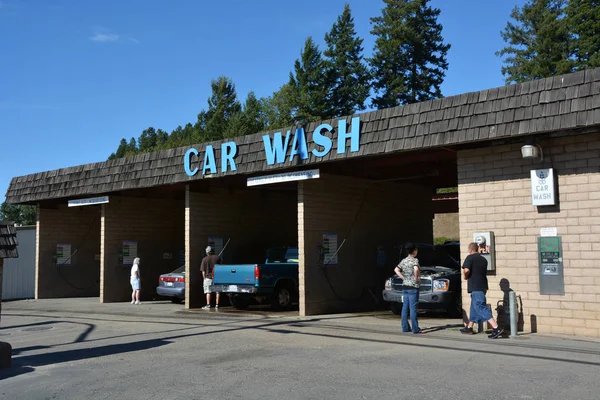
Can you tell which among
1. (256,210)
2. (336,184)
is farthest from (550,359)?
(256,210)

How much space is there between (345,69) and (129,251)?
37228 millimetres

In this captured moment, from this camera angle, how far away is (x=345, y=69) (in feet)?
185

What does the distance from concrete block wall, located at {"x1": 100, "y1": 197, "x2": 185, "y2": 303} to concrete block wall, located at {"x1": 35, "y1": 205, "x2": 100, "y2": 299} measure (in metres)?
3.76

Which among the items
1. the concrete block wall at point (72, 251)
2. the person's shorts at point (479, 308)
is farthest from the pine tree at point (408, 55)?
the person's shorts at point (479, 308)

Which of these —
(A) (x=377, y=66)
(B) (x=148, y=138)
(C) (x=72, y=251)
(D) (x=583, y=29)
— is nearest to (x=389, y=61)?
(A) (x=377, y=66)

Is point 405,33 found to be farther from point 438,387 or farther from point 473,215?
point 438,387

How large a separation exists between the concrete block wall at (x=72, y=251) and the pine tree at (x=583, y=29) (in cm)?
3603

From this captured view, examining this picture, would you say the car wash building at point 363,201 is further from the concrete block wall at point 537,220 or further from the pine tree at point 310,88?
the pine tree at point 310,88

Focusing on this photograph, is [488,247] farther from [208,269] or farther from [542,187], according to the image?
[208,269]

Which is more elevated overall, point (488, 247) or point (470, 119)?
point (470, 119)

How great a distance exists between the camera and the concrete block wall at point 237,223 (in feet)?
63.9

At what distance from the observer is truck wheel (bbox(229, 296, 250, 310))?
723 inches

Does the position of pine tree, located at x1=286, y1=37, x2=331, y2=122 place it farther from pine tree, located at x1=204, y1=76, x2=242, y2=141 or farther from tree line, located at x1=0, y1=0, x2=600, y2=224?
pine tree, located at x1=204, y1=76, x2=242, y2=141

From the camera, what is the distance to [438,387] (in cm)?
758
